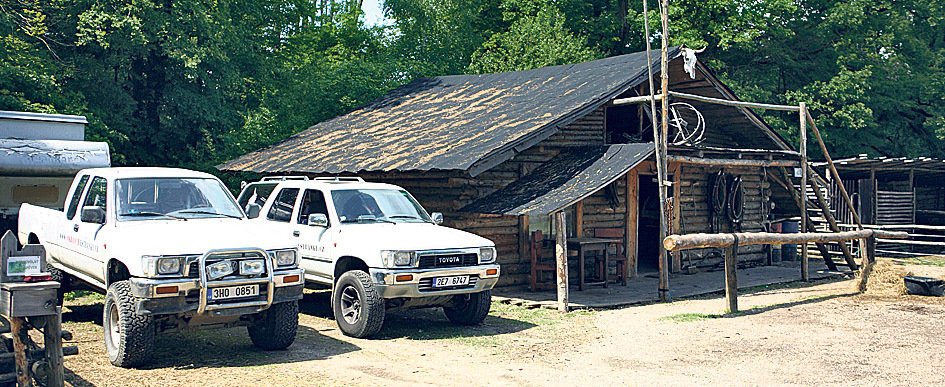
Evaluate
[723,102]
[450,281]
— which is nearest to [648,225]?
[723,102]

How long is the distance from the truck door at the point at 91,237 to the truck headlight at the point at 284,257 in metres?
1.83

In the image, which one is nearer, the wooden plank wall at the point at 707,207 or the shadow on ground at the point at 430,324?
the shadow on ground at the point at 430,324

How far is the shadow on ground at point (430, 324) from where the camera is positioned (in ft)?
37.4

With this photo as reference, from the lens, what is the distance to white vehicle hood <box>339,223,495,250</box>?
35.9 feet

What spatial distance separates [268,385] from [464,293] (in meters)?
3.51

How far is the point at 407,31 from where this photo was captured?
36469 mm

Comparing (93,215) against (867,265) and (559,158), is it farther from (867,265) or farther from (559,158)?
(867,265)

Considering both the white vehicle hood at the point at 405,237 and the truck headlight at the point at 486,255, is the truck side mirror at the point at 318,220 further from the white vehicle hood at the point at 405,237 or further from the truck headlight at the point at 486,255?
the truck headlight at the point at 486,255

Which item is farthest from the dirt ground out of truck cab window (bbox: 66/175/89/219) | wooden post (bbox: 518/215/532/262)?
wooden post (bbox: 518/215/532/262)

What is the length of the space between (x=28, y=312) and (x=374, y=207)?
223 inches

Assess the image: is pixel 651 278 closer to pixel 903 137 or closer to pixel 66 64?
pixel 66 64

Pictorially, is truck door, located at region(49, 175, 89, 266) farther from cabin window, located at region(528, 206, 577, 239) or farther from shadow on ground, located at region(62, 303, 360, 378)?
cabin window, located at region(528, 206, 577, 239)

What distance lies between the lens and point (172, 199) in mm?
10086

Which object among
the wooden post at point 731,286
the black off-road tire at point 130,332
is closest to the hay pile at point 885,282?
the wooden post at point 731,286
